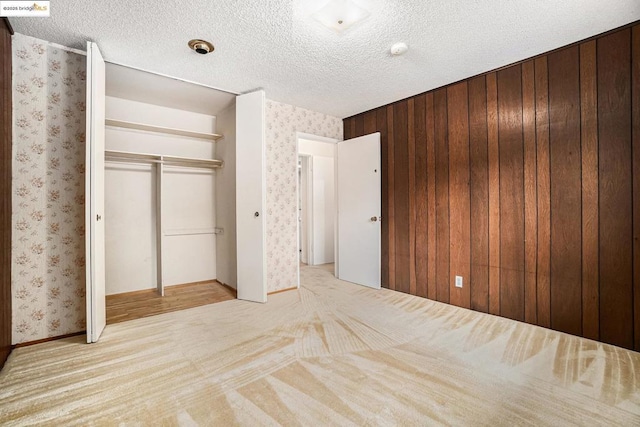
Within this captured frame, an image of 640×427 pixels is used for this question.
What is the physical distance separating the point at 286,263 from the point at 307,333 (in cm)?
144

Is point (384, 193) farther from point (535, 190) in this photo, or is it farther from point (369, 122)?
point (535, 190)

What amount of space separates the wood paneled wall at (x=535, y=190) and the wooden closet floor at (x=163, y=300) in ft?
7.94

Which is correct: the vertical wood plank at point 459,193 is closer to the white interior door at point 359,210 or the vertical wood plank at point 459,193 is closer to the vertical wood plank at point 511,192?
the vertical wood plank at point 511,192

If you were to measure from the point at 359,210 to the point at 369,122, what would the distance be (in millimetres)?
1266

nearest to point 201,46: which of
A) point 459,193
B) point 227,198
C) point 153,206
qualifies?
point 227,198

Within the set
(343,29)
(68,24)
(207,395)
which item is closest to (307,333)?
(207,395)

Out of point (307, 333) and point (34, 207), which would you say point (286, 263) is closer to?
point (307, 333)

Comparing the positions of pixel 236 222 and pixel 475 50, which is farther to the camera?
pixel 236 222

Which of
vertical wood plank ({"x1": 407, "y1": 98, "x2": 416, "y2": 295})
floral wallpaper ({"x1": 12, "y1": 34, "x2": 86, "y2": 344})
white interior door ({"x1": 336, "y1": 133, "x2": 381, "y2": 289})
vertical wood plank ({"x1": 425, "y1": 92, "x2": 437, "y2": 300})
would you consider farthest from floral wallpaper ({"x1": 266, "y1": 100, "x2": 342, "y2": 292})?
floral wallpaper ({"x1": 12, "y1": 34, "x2": 86, "y2": 344})

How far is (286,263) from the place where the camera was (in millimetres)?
3791

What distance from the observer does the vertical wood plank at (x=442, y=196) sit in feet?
10.4

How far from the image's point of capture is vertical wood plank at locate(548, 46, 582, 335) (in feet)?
7.70

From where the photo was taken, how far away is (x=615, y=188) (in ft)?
7.14

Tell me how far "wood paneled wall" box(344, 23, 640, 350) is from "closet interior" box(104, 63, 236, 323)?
8.08 feet
